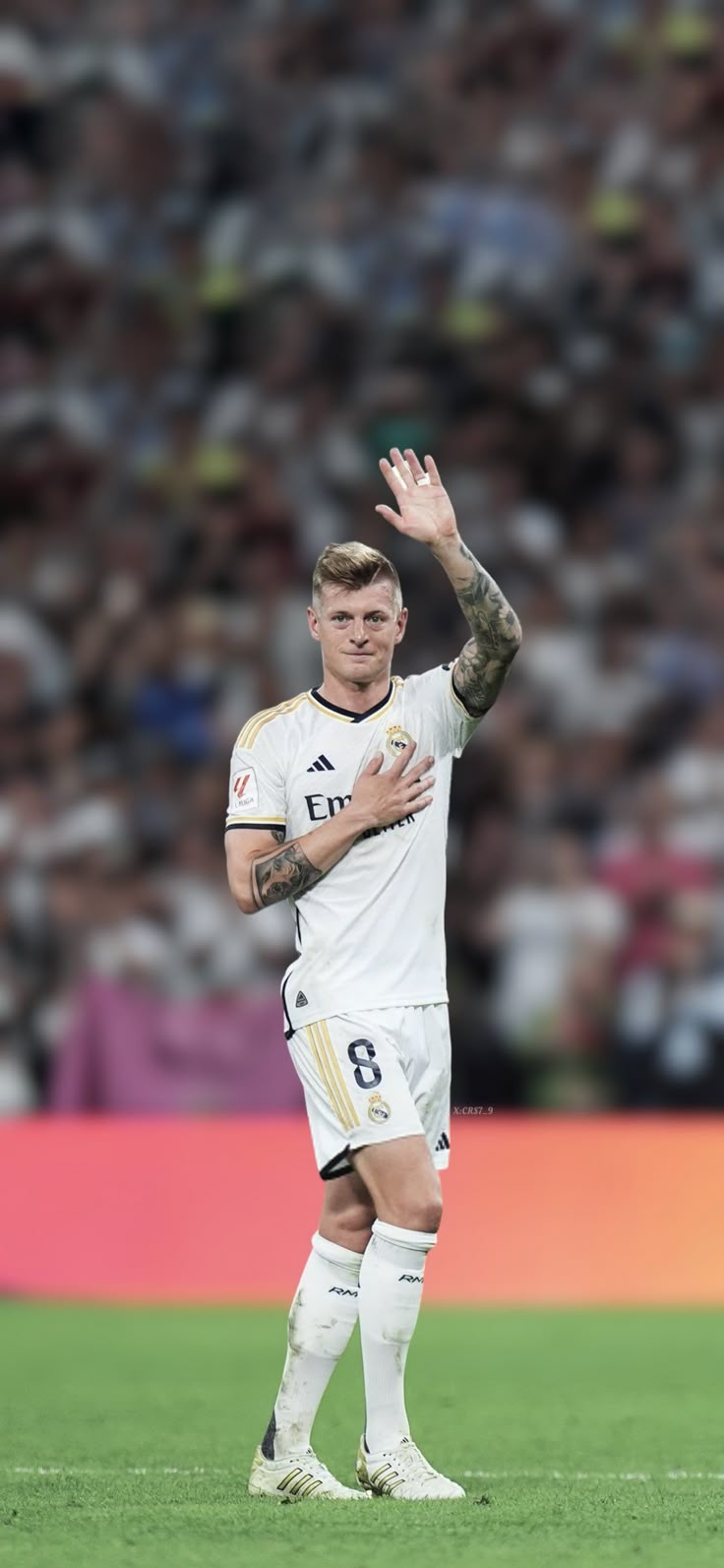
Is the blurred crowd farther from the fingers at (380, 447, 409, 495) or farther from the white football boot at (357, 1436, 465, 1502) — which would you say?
the fingers at (380, 447, 409, 495)

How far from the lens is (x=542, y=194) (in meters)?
14.2

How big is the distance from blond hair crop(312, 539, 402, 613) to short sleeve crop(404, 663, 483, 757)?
8.4 inches

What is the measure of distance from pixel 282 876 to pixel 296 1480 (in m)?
1.35

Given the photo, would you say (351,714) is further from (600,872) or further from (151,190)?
(151,190)

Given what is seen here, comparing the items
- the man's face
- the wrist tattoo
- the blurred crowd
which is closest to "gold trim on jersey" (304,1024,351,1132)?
the wrist tattoo

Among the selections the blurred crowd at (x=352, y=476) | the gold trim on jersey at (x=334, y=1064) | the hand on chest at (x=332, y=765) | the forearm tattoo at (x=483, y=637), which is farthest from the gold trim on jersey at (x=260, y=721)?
the blurred crowd at (x=352, y=476)

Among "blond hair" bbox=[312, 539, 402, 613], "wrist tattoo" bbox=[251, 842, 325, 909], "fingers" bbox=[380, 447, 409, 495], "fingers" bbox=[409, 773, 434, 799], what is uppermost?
"fingers" bbox=[380, 447, 409, 495]

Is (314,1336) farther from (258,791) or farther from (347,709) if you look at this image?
(347,709)

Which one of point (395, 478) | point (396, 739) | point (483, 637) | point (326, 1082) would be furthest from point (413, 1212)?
point (395, 478)

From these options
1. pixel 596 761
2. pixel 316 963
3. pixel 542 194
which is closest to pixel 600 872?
pixel 596 761

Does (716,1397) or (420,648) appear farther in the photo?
(420,648)

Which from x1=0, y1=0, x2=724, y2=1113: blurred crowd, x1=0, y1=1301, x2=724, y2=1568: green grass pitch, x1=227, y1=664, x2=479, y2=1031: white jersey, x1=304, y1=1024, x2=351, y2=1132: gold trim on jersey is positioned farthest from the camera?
x1=0, y1=0, x2=724, y2=1113: blurred crowd

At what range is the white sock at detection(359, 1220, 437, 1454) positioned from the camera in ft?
17.8

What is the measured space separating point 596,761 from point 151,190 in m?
5.15
